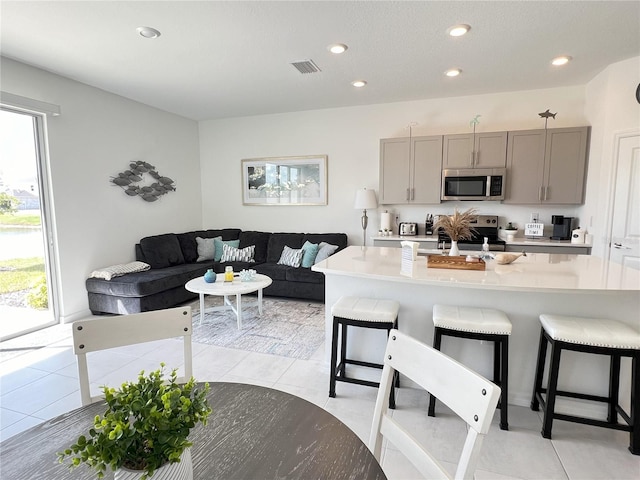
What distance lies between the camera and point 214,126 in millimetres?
6023

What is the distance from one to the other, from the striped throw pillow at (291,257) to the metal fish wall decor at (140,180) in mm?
2104

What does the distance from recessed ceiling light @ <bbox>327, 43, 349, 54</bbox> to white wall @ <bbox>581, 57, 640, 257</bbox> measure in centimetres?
288

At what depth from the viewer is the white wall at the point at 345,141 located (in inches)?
177

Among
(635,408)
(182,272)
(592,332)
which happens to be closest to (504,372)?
(592,332)

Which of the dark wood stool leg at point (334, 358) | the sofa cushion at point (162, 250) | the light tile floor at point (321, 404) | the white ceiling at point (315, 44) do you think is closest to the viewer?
the light tile floor at point (321, 404)

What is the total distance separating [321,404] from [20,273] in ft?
11.5

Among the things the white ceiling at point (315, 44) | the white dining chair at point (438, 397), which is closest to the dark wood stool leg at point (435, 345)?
the white dining chair at point (438, 397)

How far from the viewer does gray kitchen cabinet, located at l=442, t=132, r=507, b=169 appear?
14.3 ft

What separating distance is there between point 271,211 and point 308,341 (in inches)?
116

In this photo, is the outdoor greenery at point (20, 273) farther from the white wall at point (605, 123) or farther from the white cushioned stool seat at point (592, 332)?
the white wall at point (605, 123)

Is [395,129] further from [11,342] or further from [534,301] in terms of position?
[11,342]

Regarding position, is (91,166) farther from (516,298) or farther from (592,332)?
(592,332)

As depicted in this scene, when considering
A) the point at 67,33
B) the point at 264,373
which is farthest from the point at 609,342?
the point at 67,33

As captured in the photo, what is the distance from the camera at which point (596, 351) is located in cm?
188
